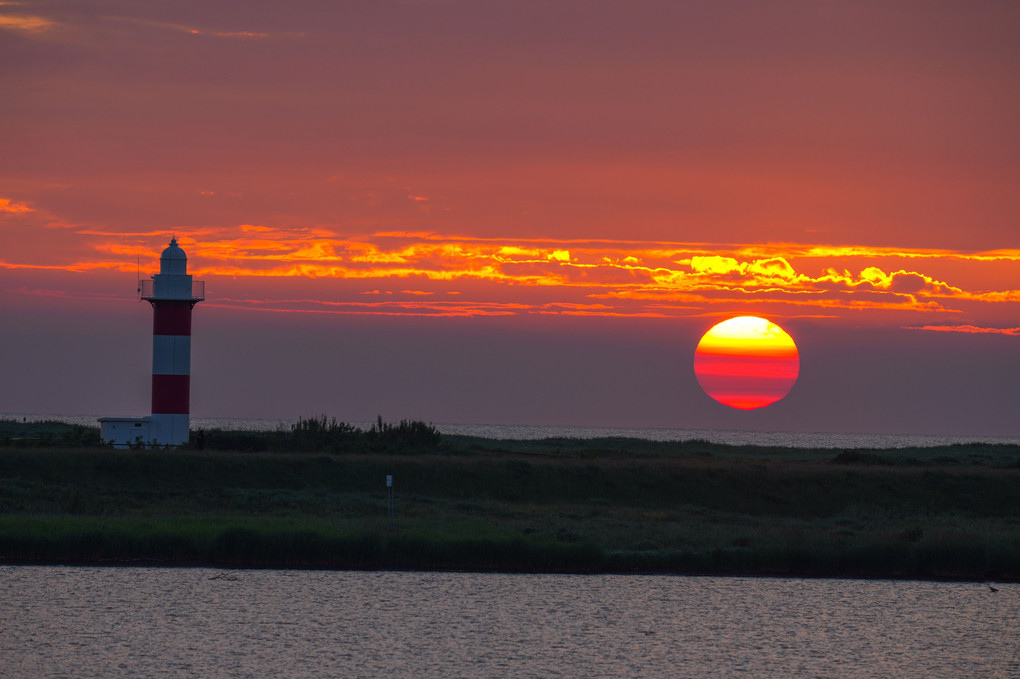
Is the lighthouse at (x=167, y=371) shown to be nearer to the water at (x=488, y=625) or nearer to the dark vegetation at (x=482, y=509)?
the dark vegetation at (x=482, y=509)

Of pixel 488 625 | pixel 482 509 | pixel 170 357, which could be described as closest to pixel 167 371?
pixel 170 357

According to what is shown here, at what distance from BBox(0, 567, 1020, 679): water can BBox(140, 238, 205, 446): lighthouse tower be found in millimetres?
19280

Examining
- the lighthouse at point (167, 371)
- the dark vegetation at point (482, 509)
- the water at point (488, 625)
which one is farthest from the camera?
the lighthouse at point (167, 371)

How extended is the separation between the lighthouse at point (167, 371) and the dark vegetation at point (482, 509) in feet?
6.26

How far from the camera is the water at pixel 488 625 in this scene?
942 inches

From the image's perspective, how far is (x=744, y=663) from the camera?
24734 millimetres

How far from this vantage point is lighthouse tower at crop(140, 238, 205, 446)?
165 ft

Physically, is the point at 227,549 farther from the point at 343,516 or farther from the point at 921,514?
the point at 921,514

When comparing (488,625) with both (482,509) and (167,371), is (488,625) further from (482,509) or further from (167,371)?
(167,371)

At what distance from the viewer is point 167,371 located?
50188 millimetres

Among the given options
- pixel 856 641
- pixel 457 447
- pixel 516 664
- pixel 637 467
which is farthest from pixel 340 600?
pixel 457 447

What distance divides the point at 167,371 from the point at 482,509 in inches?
637

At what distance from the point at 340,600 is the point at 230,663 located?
238 inches

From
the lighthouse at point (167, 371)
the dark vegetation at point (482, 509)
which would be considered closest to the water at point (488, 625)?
the dark vegetation at point (482, 509)
